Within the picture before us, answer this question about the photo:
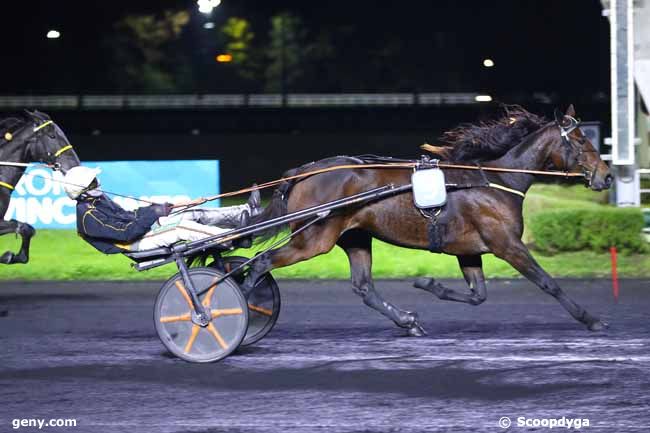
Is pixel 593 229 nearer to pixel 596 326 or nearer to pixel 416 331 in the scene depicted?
pixel 596 326

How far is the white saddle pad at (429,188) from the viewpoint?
7465 millimetres

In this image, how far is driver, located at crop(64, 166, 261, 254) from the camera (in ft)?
22.8

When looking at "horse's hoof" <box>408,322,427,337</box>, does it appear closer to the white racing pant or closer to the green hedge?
the white racing pant

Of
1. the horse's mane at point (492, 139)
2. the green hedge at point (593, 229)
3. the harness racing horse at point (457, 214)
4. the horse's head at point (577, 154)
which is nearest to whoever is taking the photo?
the harness racing horse at point (457, 214)

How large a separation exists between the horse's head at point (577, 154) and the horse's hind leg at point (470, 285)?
97 centimetres

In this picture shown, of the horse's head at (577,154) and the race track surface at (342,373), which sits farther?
the horse's head at (577,154)

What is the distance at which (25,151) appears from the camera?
9289mm

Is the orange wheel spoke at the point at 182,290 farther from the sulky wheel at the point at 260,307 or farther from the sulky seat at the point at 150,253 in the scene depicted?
the sulky wheel at the point at 260,307

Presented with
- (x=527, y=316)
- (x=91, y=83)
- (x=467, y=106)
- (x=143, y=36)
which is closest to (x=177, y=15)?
(x=143, y=36)

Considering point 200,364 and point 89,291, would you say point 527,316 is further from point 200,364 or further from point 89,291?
point 89,291

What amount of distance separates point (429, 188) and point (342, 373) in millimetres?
1552

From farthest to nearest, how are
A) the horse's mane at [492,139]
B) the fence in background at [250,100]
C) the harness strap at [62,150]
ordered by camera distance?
the fence in background at [250,100]
the harness strap at [62,150]
the horse's mane at [492,139]

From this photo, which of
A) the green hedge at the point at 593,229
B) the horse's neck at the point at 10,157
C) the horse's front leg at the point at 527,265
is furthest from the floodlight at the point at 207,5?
the horse's front leg at the point at 527,265

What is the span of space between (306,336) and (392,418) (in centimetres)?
255
